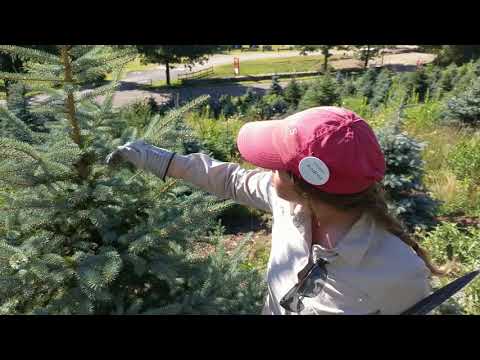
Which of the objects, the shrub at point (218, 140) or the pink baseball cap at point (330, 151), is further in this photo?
the shrub at point (218, 140)


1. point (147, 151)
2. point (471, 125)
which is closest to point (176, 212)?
point (147, 151)

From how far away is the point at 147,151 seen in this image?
1934mm

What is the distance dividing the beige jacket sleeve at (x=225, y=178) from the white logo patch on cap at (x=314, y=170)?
0.52 m

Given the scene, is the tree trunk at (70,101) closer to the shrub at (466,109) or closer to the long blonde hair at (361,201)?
the long blonde hair at (361,201)

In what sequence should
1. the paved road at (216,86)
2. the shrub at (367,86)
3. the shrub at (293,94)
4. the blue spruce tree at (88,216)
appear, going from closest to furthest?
the blue spruce tree at (88,216) < the shrub at (293,94) < the shrub at (367,86) < the paved road at (216,86)

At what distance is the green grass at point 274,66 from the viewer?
37.6 metres

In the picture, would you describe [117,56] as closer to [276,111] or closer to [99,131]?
[99,131]

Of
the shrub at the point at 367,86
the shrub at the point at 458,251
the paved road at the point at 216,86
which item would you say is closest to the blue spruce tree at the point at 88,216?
the shrub at the point at 458,251

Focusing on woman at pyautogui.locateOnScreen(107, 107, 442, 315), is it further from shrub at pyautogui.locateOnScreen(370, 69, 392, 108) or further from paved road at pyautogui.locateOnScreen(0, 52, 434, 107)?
paved road at pyautogui.locateOnScreen(0, 52, 434, 107)

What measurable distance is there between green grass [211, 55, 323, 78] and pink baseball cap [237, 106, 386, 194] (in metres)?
35.4

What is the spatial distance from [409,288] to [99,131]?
1715 millimetres

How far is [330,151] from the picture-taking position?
144cm

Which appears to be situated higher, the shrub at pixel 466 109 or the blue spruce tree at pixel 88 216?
the blue spruce tree at pixel 88 216

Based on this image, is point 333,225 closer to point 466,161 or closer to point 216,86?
point 466,161
